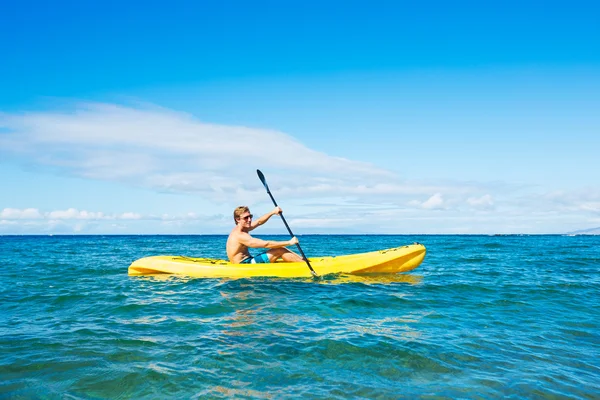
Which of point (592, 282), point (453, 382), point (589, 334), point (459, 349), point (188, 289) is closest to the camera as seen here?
point (453, 382)

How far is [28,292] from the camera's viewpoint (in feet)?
30.2

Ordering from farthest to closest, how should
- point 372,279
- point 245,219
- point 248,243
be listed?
point 372,279 < point 245,219 < point 248,243

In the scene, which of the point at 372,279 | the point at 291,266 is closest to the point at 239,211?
the point at 291,266

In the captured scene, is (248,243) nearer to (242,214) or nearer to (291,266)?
(242,214)

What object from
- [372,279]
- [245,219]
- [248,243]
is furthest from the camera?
[372,279]

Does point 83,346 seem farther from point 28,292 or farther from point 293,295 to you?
point 28,292

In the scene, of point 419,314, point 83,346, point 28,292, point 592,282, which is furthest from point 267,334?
point 592,282

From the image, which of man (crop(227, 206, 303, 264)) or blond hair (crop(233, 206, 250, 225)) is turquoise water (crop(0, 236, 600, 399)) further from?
blond hair (crop(233, 206, 250, 225))

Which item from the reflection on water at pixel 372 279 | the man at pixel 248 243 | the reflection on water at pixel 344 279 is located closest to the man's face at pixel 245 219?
the man at pixel 248 243

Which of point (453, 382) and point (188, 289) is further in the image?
point (188, 289)

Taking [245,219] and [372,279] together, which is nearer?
[245,219]

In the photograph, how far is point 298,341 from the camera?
5336 millimetres

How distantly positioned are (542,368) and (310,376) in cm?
255

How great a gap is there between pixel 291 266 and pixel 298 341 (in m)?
4.97
